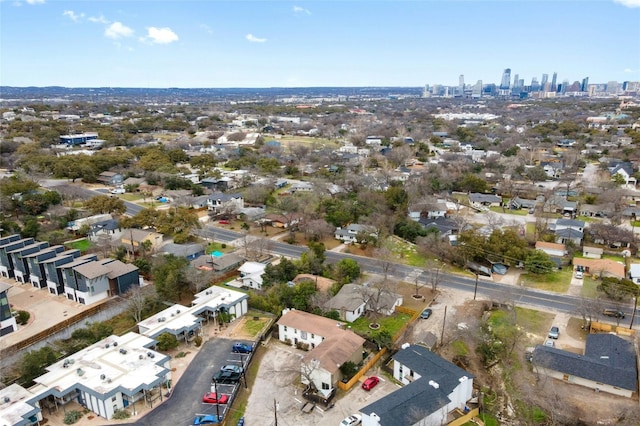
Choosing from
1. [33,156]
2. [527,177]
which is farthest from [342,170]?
[33,156]

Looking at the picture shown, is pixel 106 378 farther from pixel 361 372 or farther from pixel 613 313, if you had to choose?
pixel 613 313

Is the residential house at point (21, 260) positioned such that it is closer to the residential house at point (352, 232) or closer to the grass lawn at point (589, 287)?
the residential house at point (352, 232)

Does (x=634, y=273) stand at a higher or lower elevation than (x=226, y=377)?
higher

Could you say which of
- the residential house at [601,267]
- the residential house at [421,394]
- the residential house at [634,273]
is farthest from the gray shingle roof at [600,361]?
the residential house at [634,273]

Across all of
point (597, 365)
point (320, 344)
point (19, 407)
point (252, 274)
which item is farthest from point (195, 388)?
point (597, 365)

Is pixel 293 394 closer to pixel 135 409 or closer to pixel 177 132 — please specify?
pixel 135 409

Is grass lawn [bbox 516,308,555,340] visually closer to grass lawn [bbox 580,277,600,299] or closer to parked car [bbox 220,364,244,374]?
grass lawn [bbox 580,277,600,299]

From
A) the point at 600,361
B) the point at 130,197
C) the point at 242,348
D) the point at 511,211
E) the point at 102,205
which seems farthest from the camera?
the point at 130,197
